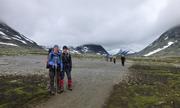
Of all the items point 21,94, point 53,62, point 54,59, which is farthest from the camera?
point 54,59

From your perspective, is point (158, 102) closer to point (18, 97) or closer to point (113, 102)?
point (113, 102)

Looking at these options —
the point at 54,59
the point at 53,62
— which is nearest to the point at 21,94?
the point at 53,62

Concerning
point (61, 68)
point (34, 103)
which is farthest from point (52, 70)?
point (34, 103)

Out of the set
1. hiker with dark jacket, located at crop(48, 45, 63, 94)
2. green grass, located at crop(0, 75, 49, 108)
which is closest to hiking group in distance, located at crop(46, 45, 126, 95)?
hiker with dark jacket, located at crop(48, 45, 63, 94)

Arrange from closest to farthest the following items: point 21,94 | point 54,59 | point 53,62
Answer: point 21,94, point 53,62, point 54,59

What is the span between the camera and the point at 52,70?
22.2 meters

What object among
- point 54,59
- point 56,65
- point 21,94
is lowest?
point 21,94

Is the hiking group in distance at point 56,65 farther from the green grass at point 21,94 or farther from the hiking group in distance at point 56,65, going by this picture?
the green grass at point 21,94

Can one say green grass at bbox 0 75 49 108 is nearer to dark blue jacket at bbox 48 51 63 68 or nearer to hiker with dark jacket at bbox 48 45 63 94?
hiker with dark jacket at bbox 48 45 63 94

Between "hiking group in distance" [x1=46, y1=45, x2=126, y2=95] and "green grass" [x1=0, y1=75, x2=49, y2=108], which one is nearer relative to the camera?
"green grass" [x1=0, y1=75, x2=49, y2=108]

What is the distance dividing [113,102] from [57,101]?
356cm

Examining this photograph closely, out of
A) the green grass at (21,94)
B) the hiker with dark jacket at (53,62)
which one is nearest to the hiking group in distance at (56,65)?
the hiker with dark jacket at (53,62)

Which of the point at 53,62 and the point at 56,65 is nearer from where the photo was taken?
the point at 53,62

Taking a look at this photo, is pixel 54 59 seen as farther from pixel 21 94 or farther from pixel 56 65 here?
pixel 21 94
